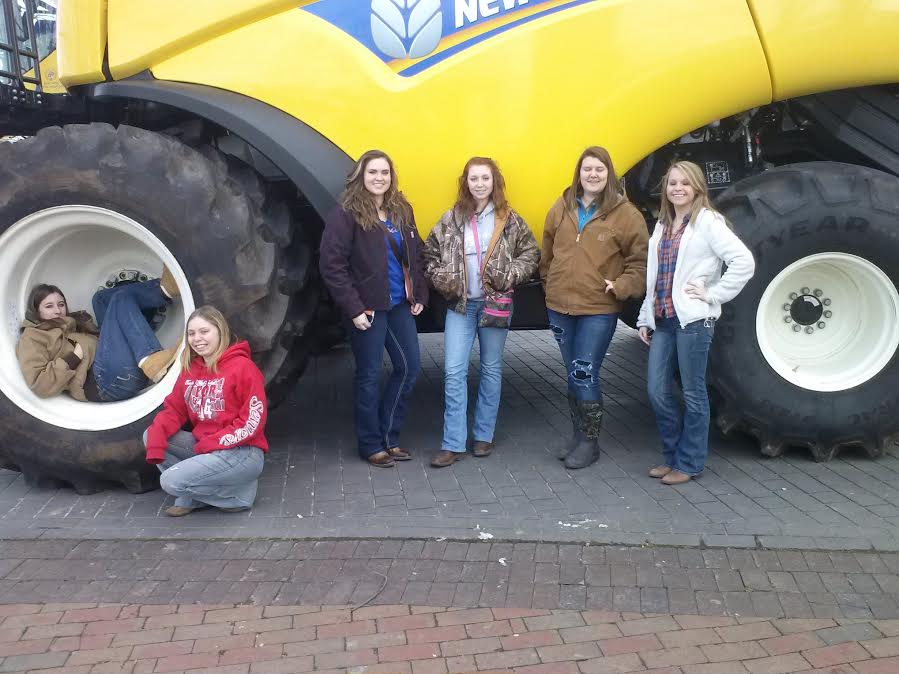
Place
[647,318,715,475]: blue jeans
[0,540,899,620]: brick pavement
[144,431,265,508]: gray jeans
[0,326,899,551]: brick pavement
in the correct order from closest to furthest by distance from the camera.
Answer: [0,540,899,620]: brick pavement
[0,326,899,551]: brick pavement
[144,431,265,508]: gray jeans
[647,318,715,475]: blue jeans

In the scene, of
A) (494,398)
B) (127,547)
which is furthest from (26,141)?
(494,398)

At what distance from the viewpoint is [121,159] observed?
11.9 ft

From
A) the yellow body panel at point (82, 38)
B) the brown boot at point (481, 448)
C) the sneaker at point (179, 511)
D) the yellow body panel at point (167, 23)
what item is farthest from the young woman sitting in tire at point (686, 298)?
the yellow body panel at point (82, 38)

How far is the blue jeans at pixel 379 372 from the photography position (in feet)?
13.3

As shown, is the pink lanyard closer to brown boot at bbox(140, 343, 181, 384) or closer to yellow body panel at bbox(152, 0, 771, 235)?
yellow body panel at bbox(152, 0, 771, 235)

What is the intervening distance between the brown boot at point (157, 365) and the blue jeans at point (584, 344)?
6.00 feet

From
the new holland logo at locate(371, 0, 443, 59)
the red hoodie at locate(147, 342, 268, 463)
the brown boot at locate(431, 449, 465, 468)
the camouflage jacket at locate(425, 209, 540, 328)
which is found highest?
the new holland logo at locate(371, 0, 443, 59)

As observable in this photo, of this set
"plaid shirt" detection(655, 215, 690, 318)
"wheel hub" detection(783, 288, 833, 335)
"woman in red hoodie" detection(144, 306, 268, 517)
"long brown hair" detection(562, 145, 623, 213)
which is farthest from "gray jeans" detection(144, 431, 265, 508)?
"wheel hub" detection(783, 288, 833, 335)

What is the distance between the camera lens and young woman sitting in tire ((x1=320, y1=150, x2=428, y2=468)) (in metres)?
3.76

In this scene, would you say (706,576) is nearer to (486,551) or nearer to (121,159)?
(486,551)

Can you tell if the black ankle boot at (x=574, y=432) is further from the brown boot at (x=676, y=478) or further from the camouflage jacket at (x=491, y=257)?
the camouflage jacket at (x=491, y=257)

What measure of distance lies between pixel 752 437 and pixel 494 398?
134 centimetres

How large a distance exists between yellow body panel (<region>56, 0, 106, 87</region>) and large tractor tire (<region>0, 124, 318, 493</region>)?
1.03ft

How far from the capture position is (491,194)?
3.81m
